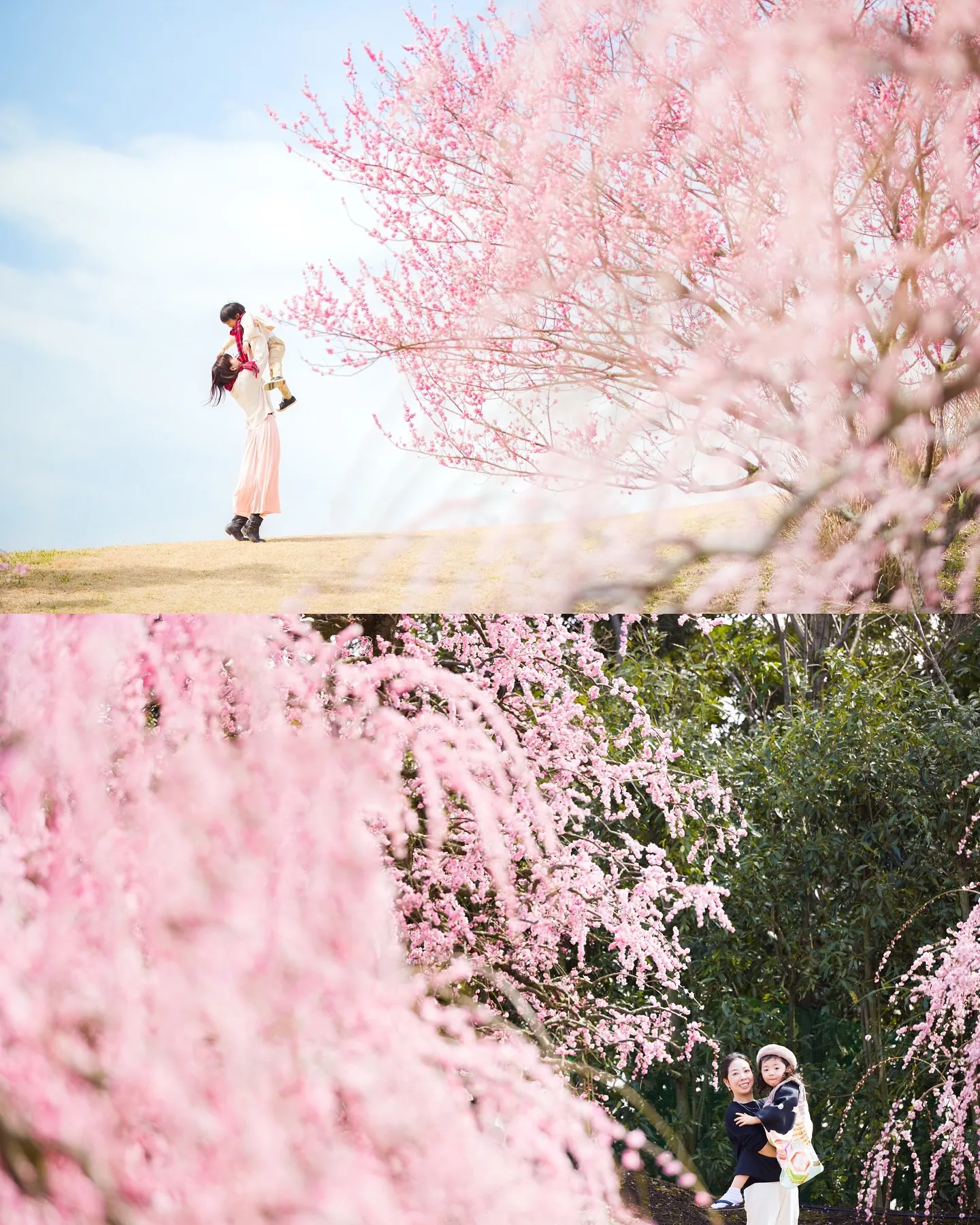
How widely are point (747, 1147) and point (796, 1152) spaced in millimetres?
126

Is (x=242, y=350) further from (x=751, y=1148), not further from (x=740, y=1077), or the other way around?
(x=751, y=1148)

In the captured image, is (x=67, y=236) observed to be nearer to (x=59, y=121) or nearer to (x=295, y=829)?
(x=59, y=121)

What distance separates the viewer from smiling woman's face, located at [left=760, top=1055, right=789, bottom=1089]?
238 centimetres

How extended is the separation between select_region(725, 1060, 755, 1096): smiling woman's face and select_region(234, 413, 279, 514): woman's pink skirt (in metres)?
1.69

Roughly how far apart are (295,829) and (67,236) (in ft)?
4.77

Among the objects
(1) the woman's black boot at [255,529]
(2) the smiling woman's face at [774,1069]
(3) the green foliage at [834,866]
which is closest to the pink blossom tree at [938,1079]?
(3) the green foliage at [834,866]

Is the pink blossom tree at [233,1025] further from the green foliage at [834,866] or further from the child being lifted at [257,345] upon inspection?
the green foliage at [834,866]

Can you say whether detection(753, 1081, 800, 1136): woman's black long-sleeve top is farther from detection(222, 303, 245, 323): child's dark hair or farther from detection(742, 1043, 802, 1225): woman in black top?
detection(222, 303, 245, 323): child's dark hair

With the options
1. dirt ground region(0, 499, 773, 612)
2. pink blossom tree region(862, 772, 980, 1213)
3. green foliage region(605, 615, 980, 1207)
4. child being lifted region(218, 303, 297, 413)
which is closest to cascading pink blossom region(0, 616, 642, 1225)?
dirt ground region(0, 499, 773, 612)

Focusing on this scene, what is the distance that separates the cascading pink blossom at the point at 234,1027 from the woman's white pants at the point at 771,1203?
124 centimetres

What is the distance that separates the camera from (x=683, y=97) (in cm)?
155

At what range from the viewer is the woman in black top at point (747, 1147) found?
88.9 inches

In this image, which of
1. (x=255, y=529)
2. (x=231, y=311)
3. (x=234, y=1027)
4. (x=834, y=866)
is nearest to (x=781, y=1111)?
(x=834, y=866)

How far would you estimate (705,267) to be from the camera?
1559 millimetres
